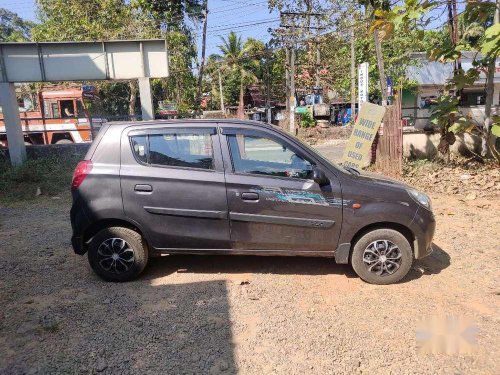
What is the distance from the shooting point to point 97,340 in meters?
3.16

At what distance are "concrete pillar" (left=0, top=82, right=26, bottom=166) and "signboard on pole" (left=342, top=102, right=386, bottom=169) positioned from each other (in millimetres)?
8824

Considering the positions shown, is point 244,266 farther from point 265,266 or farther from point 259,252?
point 259,252

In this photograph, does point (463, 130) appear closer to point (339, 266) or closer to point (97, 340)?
point (339, 266)

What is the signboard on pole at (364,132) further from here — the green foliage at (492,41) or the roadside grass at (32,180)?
the roadside grass at (32,180)

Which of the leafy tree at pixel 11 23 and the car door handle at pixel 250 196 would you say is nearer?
the car door handle at pixel 250 196

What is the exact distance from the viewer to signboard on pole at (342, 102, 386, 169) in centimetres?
856

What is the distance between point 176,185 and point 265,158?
0.96m

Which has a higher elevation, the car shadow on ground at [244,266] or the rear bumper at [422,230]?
the rear bumper at [422,230]

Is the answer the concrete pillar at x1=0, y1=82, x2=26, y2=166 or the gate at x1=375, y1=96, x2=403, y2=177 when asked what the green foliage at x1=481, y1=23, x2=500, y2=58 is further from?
the concrete pillar at x1=0, y1=82, x2=26, y2=166

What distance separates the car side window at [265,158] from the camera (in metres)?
3.96

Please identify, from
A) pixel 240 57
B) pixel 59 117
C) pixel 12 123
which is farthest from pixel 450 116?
pixel 240 57

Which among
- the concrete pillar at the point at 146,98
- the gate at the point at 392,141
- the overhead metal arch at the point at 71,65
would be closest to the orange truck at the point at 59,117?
the overhead metal arch at the point at 71,65

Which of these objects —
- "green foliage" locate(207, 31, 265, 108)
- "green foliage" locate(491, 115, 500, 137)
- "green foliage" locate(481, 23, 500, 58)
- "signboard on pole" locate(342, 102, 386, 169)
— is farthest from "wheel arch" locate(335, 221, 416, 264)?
"green foliage" locate(207, 31, 265, 108)

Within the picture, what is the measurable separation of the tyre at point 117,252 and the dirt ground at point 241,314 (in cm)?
17
